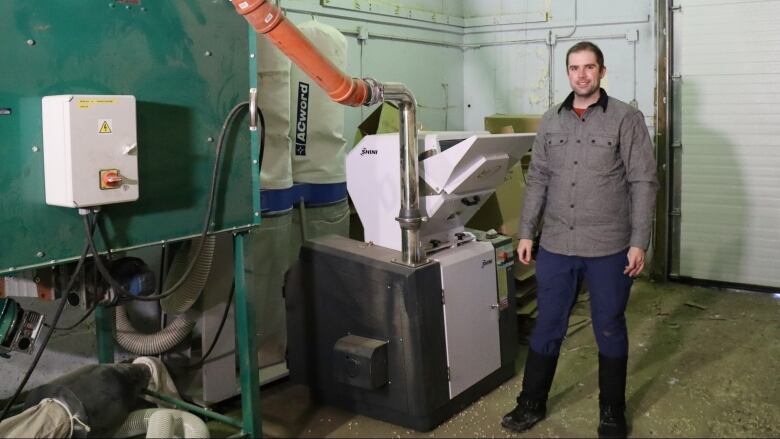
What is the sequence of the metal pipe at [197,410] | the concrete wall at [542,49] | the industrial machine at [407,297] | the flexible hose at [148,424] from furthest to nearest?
the concrete wall at [542,49] < the industrial machine at [407,297] < the metal pipe at [197,410] < the flexible hose at [148,424]

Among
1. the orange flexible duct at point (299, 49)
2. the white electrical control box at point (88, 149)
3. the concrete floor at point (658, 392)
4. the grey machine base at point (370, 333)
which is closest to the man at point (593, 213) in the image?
the concrete floor at point (658, 392)

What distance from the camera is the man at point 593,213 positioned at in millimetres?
2643

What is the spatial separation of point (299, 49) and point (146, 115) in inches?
20.8

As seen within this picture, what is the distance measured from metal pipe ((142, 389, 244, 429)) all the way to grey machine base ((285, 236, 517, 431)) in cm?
45

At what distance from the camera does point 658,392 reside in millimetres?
3248

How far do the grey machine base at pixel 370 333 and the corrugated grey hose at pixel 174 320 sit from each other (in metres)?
0.43

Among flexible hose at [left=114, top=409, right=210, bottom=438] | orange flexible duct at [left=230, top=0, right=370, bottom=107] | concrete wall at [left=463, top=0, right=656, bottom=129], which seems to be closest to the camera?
orange flexible duct at [left=230, top=0, right=370, bottom=107]

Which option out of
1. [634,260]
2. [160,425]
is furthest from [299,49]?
[634,260]

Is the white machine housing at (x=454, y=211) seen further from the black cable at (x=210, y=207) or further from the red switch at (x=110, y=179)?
the red switch at (x=110, y=179)

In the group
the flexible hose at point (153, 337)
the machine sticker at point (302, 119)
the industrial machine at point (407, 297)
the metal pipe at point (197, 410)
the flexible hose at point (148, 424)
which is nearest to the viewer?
the flexible hose at point (148, 424)

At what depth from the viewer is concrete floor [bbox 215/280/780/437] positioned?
2895 mm

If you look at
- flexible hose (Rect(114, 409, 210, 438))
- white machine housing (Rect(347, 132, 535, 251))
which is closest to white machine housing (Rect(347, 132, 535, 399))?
white machine housing (Rect(347, 132, 535, 251))

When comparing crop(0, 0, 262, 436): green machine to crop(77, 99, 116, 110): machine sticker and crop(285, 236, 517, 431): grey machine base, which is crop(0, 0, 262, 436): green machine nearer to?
crop(77, 99, 116, 110): machine sticker

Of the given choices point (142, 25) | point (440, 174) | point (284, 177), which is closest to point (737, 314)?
point (440, 174)
